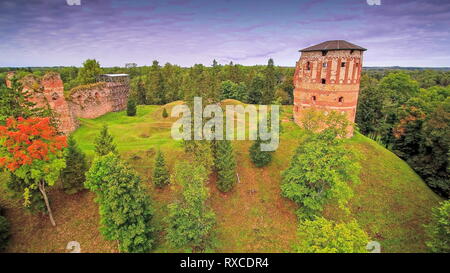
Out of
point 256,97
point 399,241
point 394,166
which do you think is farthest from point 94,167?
point 256,97

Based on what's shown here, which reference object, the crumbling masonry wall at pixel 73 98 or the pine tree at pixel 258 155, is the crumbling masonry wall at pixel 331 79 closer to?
the pine tree at pixel 258 155

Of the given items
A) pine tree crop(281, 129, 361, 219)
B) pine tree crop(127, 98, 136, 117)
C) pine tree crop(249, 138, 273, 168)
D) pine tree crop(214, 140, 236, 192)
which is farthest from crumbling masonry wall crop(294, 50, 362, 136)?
pine tree crop(127, 98, 136, 117)

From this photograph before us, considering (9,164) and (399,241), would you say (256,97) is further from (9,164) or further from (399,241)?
(9,164)

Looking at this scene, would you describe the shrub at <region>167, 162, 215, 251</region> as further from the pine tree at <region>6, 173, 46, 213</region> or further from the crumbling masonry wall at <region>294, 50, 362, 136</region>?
the crumbling masonry wall at <region>294, 50, 362, 136</region>

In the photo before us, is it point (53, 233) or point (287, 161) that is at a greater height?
point (287, 161)

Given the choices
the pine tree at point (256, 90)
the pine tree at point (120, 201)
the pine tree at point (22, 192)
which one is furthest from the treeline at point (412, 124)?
the pine tree at point (22, 192)

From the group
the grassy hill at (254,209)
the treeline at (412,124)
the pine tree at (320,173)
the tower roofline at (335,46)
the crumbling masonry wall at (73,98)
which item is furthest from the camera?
the crumbling masonry wall at (73,98)
